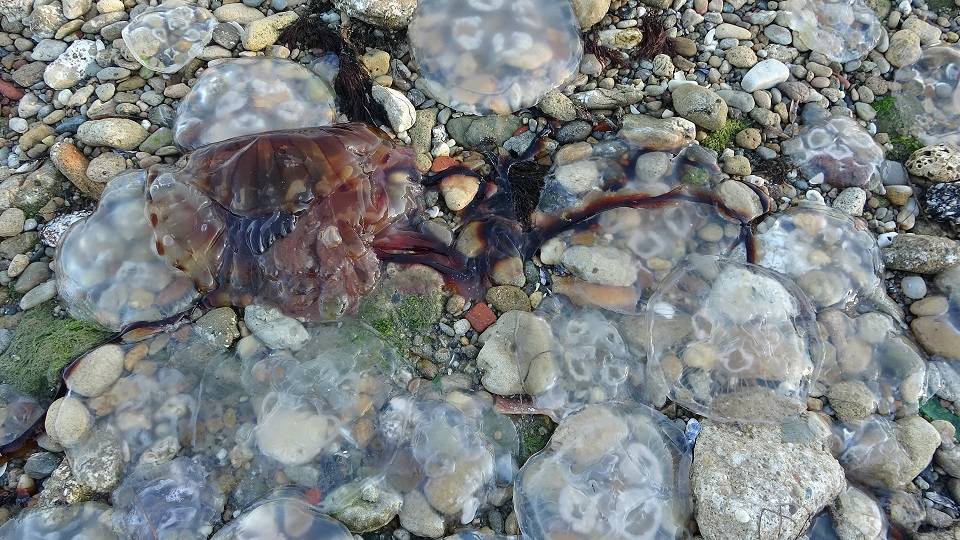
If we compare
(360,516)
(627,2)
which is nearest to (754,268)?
(627,2)

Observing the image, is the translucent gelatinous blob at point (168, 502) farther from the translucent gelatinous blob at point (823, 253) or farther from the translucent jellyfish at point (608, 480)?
the translucent gelatinous blob at point (823, 253)

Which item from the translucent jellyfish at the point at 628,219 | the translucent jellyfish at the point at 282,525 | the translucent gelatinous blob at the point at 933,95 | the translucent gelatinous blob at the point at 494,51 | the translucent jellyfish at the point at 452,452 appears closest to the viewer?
the translucent jellyfish at the point at 282,525

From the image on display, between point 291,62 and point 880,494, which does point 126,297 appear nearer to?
point 291,62

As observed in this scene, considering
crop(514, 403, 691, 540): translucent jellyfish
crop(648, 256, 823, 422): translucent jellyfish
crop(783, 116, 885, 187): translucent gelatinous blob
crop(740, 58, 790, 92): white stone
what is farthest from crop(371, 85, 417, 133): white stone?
crop(783, 116, 885, 187): translucent gelatinous blob

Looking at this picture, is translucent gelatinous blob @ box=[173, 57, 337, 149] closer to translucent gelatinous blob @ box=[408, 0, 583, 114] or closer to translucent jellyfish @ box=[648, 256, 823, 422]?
translucent gelatinous blob @ box=[408, 0, 583, 114]

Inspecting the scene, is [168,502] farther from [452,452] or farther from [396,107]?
[396,107]

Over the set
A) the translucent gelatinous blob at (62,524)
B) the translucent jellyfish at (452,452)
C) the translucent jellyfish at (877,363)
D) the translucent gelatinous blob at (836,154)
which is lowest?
the translucent gelatinous blob at (62,524)

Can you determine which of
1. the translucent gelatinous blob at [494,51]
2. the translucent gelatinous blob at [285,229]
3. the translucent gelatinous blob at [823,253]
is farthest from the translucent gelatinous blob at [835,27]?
the translucent gelatinous blob at [285,229]
